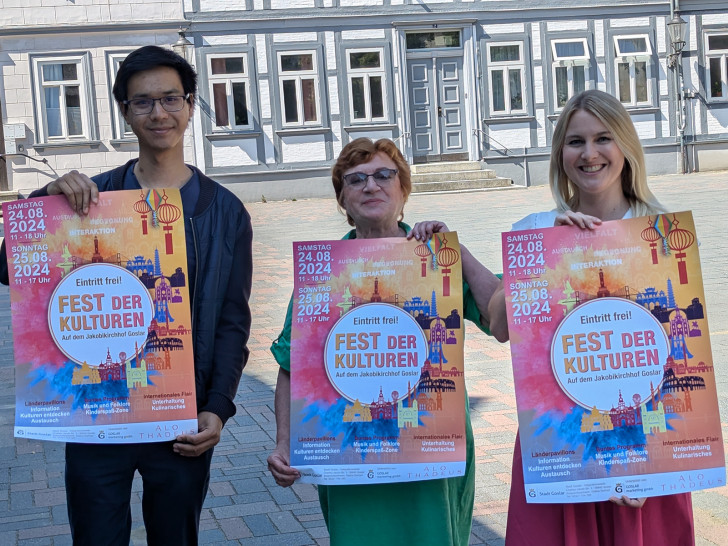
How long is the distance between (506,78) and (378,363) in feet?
73.2

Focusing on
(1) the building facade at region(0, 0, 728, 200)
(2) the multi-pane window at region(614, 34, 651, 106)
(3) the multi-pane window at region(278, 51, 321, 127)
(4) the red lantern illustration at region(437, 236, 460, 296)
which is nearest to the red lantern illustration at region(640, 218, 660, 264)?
(4) the red lantern illustration at region(437, 236, 460, 296)

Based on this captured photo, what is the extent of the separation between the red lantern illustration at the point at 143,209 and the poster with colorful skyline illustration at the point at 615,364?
3.15 feet

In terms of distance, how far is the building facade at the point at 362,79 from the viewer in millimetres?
22078

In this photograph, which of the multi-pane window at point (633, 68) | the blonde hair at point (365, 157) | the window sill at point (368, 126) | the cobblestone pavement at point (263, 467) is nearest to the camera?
the blonde hair at point (365, 157)

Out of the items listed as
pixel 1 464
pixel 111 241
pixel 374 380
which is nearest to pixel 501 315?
pixel 374 380

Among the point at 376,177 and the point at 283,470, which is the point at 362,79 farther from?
the point at 283,470

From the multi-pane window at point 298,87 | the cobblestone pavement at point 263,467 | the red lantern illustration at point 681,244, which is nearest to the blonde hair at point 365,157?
the red lantern illustration at point 681,244

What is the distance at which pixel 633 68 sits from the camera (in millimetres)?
24578

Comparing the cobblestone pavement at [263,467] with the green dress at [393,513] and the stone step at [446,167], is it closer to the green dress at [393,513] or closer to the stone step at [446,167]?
the green dress at [393,513]

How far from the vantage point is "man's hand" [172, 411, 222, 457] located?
2.65 meters

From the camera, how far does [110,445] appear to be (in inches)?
106

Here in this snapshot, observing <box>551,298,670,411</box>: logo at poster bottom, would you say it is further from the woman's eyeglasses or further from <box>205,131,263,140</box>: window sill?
<box>205,131,263,140</box>: window sill

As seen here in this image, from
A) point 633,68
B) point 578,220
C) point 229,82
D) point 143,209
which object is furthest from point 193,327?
point 633,68

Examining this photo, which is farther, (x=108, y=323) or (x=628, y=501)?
(x=108, y=323)
